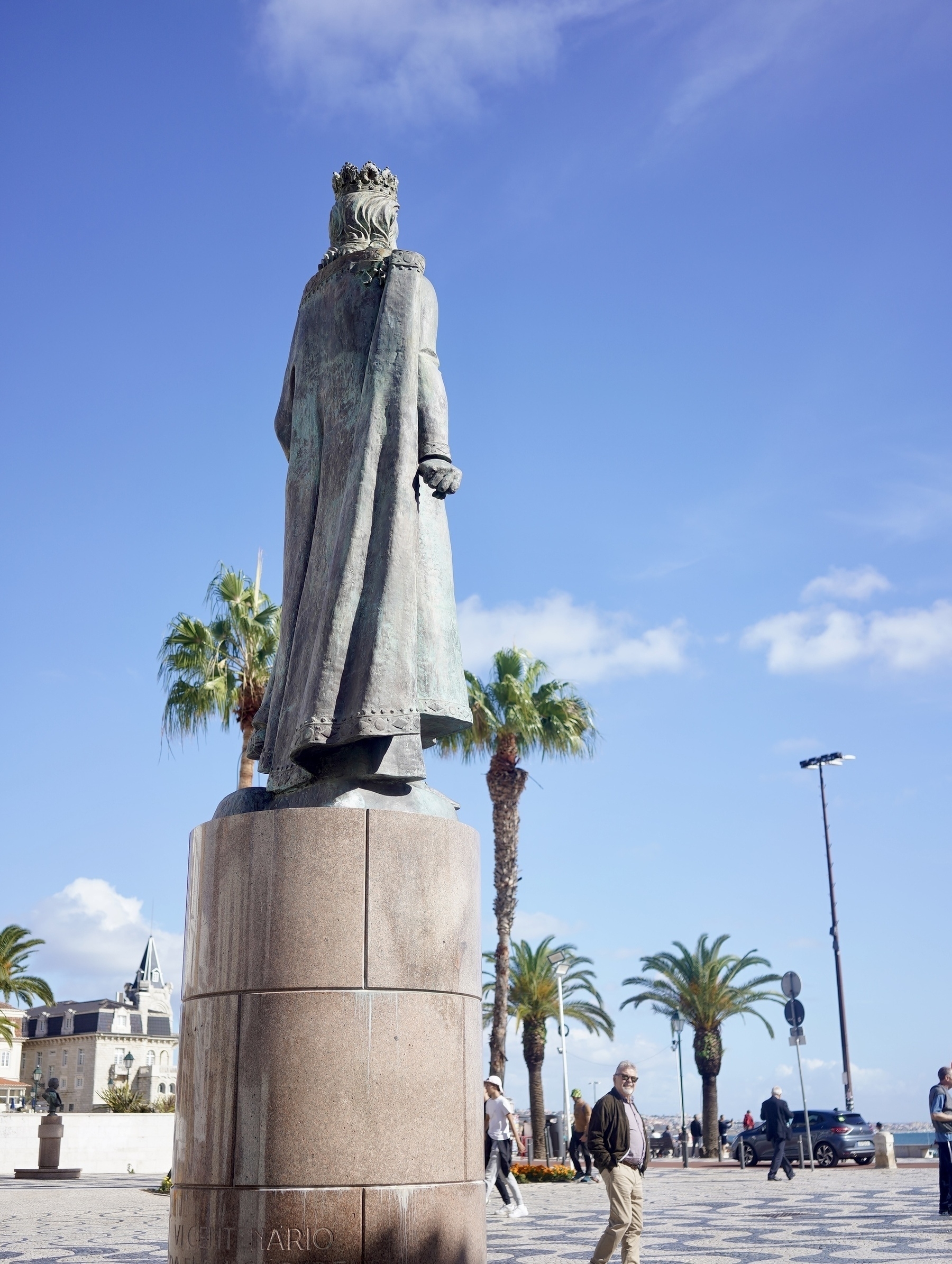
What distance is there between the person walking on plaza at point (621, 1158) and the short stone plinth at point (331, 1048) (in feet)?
9.17

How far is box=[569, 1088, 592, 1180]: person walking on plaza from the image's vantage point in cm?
1902

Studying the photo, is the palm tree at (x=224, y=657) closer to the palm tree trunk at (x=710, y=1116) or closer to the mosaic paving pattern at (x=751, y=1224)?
the mosaic paving pattern at (x=751, y=1224)

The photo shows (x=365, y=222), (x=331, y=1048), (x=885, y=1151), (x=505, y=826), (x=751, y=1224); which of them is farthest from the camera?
(x=505, y=826)

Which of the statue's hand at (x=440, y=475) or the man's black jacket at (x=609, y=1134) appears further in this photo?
the man's black jacket at (x=609, y=1134)

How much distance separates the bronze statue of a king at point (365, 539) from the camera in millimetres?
5953

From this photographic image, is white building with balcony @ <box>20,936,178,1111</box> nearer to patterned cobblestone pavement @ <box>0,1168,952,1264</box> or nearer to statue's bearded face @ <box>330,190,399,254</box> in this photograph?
patterned cobblestone pavement @ <box>0,1168,952,1264</box>

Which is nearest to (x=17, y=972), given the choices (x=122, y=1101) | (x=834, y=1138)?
(x=122, y=1101)

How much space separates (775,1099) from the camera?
797 inches

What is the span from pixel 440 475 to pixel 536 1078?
34.2 meters

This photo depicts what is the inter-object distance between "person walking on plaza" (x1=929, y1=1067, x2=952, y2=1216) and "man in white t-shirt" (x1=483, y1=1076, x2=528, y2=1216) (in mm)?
4446

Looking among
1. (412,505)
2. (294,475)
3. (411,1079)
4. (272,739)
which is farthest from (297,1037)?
(294,475)

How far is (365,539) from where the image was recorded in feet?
20.5

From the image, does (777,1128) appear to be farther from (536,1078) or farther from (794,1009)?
(536,1078)

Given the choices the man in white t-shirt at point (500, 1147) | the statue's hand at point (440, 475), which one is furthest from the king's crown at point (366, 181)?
the man in white t-shirt at point (500, 1147)
